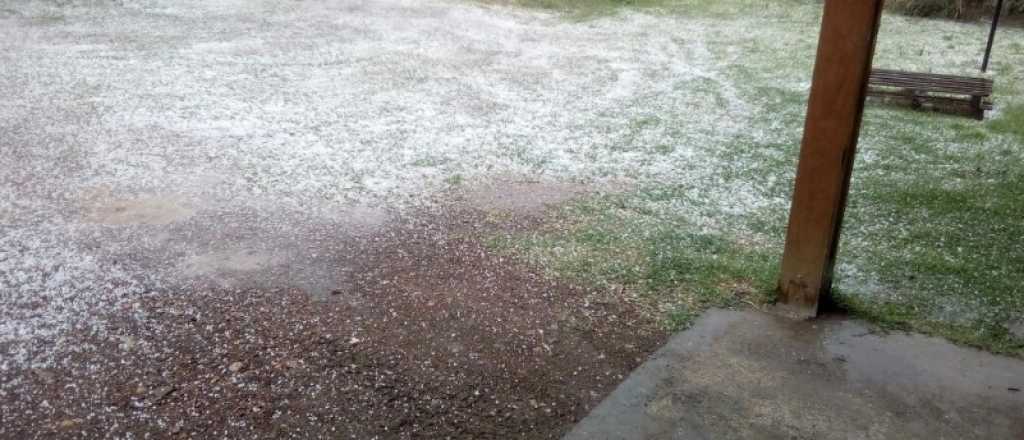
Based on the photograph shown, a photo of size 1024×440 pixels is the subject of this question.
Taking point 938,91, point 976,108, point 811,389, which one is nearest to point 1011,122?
point 976,108

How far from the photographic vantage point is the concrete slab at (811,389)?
78.4 inches

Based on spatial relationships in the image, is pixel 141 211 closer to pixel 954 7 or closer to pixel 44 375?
pixel 44 375

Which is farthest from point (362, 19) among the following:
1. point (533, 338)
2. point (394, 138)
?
point (533, 338)

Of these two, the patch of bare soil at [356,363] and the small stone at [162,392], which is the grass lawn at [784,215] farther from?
the small stone at [162,392]

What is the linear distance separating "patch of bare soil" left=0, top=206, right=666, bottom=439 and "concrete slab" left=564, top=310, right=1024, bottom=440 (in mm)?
148

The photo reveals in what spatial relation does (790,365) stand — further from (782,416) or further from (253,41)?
(253,41)

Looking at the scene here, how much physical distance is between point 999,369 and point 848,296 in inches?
21.7

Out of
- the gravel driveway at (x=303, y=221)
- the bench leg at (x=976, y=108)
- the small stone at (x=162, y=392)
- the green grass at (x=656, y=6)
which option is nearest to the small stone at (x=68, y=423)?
the gravel driveway at (x=303, y=221)

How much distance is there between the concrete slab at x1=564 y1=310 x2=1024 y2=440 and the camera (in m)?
1.99

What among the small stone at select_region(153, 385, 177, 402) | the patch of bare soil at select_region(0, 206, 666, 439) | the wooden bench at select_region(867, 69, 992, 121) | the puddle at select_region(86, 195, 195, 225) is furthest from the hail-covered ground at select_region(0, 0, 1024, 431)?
the small stone at select_region(153, 385, 177, 402)

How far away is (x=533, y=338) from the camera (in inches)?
99.5

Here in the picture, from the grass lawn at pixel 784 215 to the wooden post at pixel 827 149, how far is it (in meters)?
0.19

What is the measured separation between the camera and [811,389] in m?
2.16

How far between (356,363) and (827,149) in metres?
1.61
